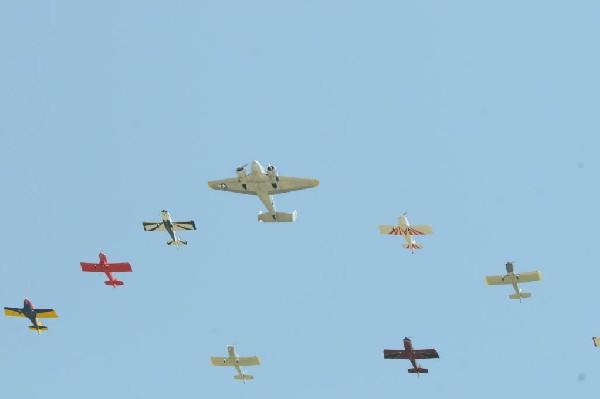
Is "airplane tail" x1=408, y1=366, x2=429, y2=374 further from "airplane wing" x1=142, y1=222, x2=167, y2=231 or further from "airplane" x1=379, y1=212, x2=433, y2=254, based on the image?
"airplane wing" x1=142, y1=222, x2=167, y2=231

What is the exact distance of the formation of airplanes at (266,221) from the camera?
9338cm

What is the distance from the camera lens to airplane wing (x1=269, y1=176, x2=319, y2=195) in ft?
307

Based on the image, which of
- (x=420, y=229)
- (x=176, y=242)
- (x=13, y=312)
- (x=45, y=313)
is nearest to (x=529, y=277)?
(x=420, y=229)

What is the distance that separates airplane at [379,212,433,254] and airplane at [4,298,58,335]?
105 feet

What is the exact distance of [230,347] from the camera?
337ft

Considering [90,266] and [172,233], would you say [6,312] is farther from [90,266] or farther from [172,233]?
[172,233]

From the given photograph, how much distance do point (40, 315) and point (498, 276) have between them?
42.3 metres

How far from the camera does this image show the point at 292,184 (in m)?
93.8

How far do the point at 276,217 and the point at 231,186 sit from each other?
222 inches

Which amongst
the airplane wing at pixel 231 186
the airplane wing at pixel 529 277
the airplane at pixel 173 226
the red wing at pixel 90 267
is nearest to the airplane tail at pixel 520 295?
the airplane wing at pixel 529 277

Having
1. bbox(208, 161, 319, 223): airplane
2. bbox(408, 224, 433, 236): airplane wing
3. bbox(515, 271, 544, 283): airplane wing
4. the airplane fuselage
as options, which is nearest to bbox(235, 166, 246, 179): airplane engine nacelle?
bbox(208, 161, 319, 223): airplane

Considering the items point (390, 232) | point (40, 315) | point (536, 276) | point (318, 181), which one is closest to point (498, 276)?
point (536, 276)

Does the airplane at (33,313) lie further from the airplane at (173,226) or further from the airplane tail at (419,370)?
the airplane tail at (419,370)

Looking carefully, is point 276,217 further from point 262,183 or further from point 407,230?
point 407,230
